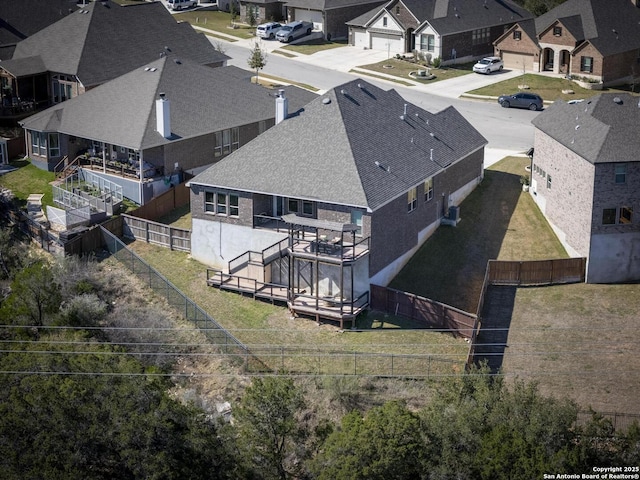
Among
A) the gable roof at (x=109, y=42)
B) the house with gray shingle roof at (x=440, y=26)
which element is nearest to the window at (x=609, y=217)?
the gable roof at (x=109, y=42)

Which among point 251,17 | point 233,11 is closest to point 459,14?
point 251,17

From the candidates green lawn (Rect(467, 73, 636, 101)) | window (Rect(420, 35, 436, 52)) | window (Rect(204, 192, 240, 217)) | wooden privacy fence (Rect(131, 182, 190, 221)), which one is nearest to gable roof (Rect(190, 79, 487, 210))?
window (Rect(204, 192, 240, 217))

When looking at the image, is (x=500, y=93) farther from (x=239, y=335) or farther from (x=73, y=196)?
(x=239, y=335)

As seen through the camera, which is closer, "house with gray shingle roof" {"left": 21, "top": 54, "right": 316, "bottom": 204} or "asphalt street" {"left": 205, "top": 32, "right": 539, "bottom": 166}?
"house with gray shingle roof" {"left": 21, "top": 54, "right": 316, "bottom": 204}

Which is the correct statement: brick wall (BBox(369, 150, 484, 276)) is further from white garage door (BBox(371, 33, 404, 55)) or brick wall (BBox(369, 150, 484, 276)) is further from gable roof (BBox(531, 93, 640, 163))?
white garage door (BBox(371, 33, 404, 55))

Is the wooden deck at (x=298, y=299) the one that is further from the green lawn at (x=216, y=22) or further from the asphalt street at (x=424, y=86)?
the green lawn at (x=216, y=22)

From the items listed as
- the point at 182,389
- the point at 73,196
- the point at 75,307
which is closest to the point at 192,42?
the point at 73,196

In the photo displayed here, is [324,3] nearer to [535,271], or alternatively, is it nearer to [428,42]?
[428,42]
